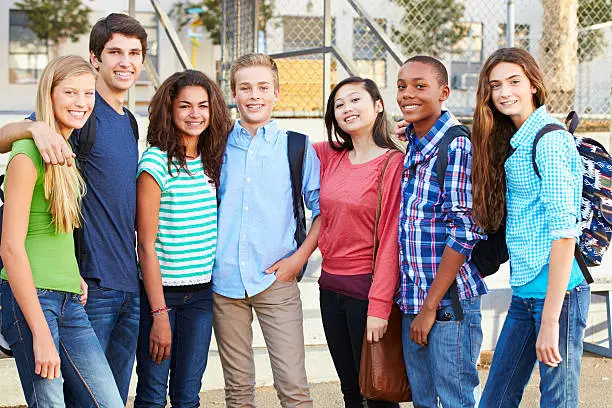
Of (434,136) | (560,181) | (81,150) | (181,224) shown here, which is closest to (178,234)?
(181,224)

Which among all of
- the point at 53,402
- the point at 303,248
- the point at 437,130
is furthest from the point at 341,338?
the point at 53,402

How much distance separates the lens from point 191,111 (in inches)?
141

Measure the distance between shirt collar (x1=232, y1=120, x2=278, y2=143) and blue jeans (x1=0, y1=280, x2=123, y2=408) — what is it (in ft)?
3.52

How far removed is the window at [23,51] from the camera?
2002 cm

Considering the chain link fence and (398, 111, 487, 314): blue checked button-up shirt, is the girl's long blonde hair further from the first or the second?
the chain link fence

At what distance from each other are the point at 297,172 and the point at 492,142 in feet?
2.95

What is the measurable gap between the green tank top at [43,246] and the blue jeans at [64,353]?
0.04 metres

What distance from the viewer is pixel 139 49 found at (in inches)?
140

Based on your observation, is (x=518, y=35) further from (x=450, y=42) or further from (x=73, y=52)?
(x=73, y=52)

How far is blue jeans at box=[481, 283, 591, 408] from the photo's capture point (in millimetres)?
3094

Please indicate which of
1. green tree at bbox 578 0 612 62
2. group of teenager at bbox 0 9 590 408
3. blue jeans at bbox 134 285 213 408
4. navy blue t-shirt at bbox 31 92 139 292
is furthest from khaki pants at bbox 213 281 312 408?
green tree at bbox 578 0 612 62

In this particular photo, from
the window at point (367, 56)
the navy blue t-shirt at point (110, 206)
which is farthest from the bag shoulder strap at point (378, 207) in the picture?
the window at point (367, 56)

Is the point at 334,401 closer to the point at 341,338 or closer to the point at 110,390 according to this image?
the point at 341,338

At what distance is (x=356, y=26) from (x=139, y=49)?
11.0 meters
